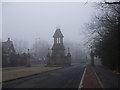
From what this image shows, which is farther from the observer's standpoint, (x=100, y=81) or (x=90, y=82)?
(x=100, y=81)

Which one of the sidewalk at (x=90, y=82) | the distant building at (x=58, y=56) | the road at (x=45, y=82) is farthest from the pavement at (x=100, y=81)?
the distant building at (x=58, y=56)

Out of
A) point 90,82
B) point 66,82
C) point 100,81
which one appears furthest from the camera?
point 100,81

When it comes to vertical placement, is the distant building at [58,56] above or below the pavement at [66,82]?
above

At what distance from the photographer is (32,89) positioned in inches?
642

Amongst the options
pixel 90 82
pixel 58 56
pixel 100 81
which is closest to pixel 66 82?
pixel 90 82

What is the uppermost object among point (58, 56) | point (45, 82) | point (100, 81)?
point (58, 56)

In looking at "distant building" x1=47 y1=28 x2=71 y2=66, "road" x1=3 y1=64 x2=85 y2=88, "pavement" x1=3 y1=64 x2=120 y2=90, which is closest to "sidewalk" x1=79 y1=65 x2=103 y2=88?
"pavement" x1=3 y1=64 x2=120 y2=90

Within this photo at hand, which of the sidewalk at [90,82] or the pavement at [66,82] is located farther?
the sidewalk at [90,82]

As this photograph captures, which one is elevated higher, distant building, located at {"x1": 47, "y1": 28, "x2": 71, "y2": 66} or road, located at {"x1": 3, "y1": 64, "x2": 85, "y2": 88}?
distant building, located at {"x1": 47, "y1": 28, "x2": 71, "y2": 66}

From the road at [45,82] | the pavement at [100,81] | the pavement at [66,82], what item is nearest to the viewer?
the road at [45,82]

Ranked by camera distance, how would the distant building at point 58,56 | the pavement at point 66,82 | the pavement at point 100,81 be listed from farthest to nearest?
1. the distant building at point 58,56
2. the pavement at point 100,81
3. the pavement at point 66,82

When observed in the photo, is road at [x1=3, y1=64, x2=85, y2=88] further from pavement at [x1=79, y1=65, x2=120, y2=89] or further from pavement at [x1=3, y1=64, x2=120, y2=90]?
pavement at [x1=79, y1=65, x2=120, y2=89]

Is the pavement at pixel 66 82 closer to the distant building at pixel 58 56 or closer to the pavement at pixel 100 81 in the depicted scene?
the pavement at pixel 100 81

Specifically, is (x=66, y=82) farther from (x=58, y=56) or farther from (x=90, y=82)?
(x=58, y=56)
